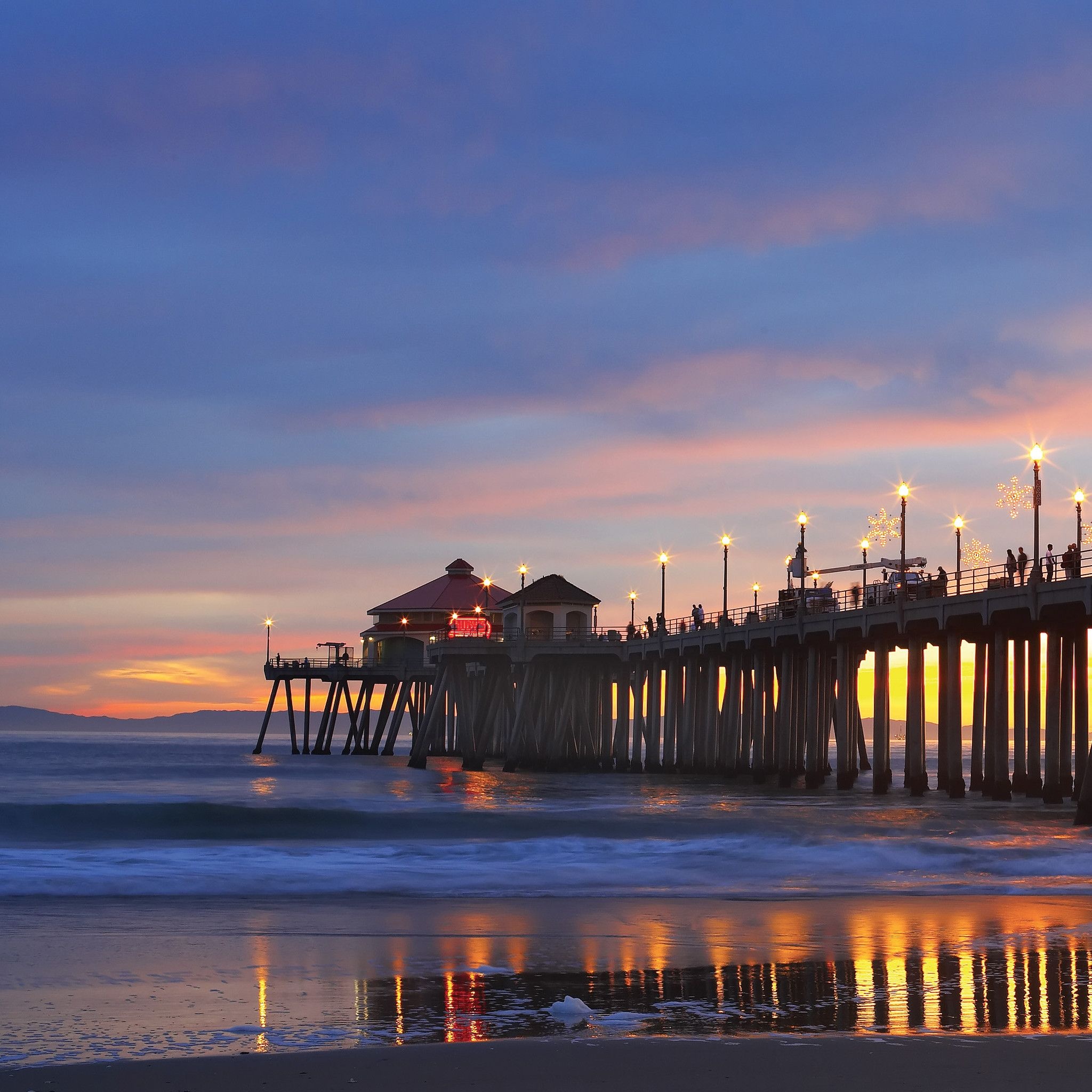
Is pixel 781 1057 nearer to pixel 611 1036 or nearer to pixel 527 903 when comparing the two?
pixel 611 1036

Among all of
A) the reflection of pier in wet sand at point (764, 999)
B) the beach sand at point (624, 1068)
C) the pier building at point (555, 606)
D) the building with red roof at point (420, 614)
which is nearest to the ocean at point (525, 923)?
the reflection of pier in wet sand at point (764, 999)

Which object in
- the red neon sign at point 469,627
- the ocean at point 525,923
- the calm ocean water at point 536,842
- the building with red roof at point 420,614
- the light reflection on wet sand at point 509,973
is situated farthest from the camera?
the building with red roof at point 420,614

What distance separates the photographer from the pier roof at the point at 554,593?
69000mm

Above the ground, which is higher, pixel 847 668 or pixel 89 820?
pixel 847 668

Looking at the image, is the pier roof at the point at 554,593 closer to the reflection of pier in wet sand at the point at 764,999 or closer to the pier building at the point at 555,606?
the pier building at the point at 555,606

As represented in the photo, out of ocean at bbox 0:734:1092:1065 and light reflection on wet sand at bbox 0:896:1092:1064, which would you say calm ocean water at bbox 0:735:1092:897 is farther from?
light reflection on wet sand at bbox 0:896:1092:1064

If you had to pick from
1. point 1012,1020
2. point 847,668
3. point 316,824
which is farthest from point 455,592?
point 1012,1020

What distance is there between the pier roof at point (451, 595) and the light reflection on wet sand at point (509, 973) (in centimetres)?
7475

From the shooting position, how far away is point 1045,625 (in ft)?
116

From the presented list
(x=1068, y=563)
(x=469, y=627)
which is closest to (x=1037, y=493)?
(x=1068, y=563)

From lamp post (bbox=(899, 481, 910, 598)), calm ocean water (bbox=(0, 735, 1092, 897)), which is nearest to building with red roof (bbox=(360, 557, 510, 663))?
calm ocean water (bbox=(0, 735, 1092, 897))

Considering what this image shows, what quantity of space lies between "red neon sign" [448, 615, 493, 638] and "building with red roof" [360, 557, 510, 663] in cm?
369

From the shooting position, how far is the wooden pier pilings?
34.6m

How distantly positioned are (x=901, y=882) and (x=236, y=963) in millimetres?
11354
